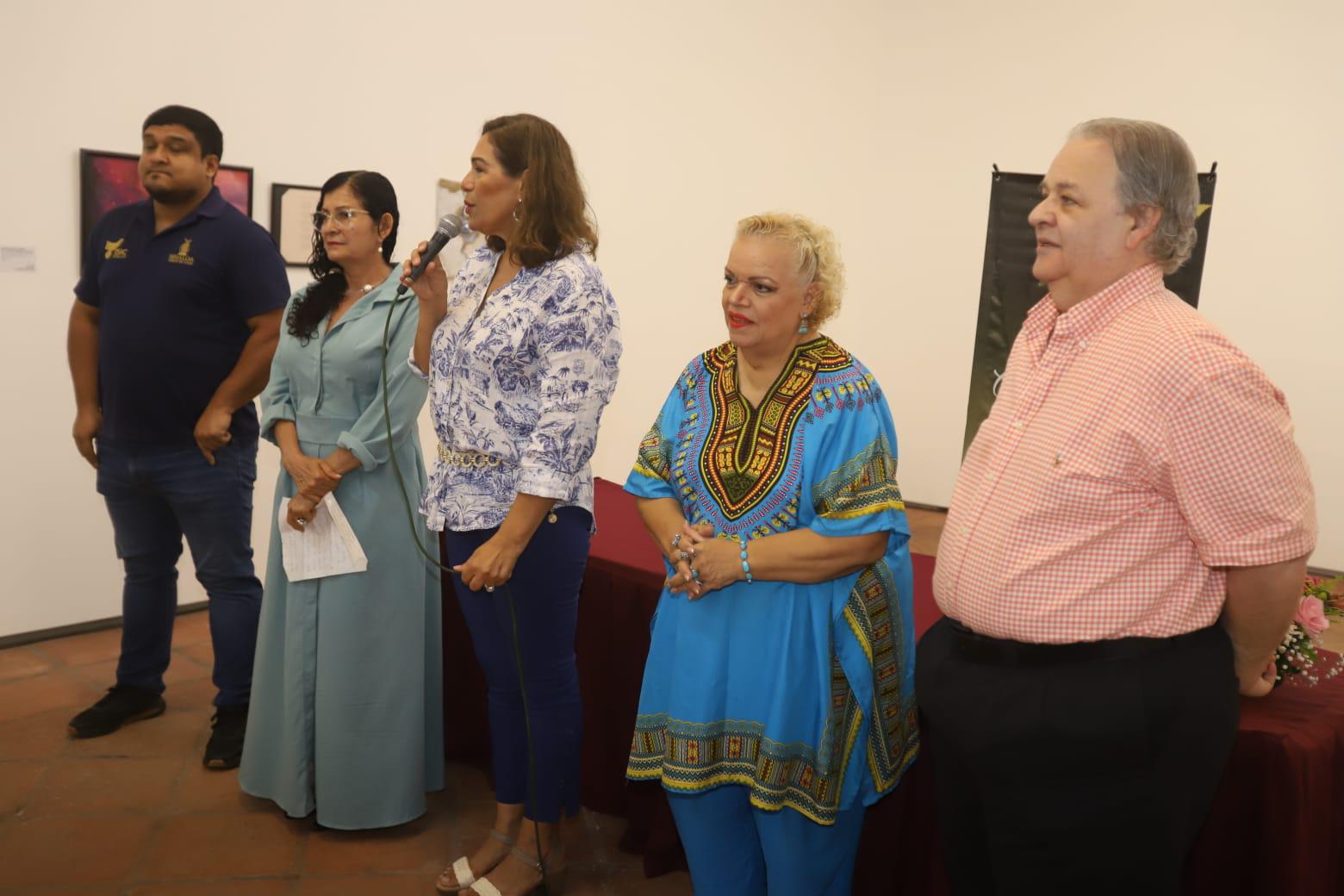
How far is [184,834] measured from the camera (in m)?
2.82

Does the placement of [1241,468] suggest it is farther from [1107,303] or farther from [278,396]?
[278,396]

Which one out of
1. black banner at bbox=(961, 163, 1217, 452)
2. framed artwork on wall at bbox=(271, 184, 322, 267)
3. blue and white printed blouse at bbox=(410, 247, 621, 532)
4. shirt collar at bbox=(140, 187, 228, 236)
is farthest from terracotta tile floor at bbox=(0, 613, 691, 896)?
black banner at bbox=(961, 163, 1217, 452)

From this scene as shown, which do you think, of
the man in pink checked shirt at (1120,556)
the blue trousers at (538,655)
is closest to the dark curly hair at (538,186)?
the blue trousers at (538,655)

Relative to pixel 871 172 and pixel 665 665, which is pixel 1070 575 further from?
pixel 871 172

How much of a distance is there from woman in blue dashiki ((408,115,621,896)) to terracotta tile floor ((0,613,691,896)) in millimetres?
344

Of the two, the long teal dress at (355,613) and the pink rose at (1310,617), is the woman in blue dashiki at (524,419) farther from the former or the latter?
the pink rose at (1310,617)

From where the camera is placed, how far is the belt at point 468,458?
2.27 m

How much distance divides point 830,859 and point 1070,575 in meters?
0.80

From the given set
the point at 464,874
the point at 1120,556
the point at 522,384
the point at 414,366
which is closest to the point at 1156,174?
the point at 1120,556

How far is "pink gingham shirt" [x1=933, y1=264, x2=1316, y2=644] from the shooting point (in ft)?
4.62

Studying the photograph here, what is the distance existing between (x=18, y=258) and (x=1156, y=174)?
3894mm

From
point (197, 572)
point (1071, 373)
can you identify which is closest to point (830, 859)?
point (1071, 373)

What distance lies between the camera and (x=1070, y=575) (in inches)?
59.2

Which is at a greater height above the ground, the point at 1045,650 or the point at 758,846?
the point at 1045,650
